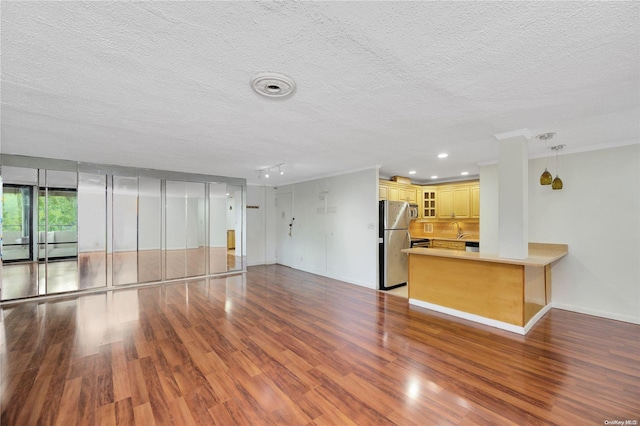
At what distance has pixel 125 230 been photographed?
5.41 metres

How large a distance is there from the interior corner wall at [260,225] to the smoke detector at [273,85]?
585 cm

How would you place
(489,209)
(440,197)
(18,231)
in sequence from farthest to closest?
(440,197)
(18,231)
(489,209)

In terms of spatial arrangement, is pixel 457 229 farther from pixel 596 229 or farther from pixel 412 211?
pixel 596 229

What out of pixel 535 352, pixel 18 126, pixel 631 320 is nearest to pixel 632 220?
pixel 631 320

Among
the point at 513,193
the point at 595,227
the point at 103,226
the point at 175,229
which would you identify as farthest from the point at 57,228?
the point at 595,227

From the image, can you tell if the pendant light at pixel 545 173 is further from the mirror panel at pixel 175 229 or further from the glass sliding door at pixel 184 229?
the mirror panel at pixel 175 229

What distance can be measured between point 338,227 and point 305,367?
3903 mm

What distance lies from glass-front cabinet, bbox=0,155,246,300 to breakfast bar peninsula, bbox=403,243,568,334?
15.7 ft

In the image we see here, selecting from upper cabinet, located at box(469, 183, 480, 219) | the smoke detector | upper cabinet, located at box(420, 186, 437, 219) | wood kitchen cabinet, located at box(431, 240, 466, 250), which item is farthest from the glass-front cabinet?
upper cabinet, located at box(469, 183, 480, 219)

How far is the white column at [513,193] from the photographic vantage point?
3242 millimetres

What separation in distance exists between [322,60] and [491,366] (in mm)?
3055

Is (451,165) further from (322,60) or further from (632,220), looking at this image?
(322,60)

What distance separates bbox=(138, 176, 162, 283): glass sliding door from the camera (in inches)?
219

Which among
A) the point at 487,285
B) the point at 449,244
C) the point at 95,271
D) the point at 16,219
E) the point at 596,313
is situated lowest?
the point at 596,313
